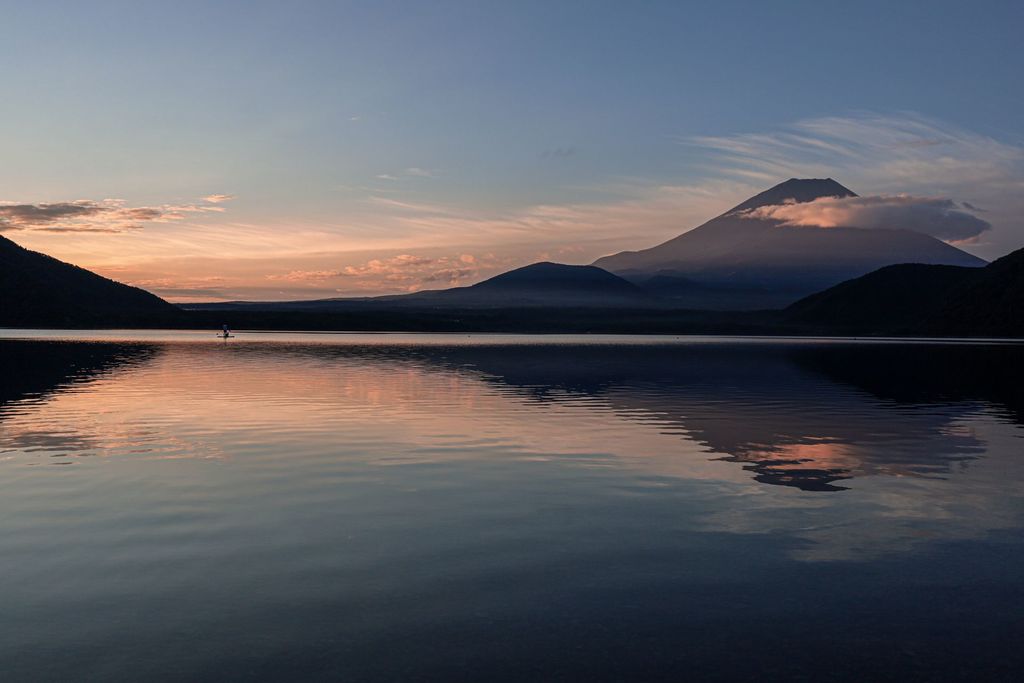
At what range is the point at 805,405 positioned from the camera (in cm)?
4109

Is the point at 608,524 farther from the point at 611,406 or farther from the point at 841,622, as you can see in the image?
the point at 611,406

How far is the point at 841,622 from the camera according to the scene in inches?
429

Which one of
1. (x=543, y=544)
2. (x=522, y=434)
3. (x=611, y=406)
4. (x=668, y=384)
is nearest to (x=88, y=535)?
(x=543, y=544)

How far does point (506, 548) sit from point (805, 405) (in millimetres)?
29939

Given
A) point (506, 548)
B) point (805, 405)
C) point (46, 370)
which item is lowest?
point (805, 405)

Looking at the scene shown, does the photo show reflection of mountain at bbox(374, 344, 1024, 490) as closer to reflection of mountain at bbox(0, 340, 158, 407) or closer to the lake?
the lake

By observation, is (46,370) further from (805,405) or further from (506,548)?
(506,548)

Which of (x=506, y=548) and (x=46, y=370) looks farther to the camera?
(x=46, y=370)

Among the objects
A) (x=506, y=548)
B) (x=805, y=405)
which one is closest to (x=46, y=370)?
(x=805, y=405)

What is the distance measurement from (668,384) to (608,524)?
121 feet

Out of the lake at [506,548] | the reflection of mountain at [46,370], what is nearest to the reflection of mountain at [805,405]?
the lake at [506,548]

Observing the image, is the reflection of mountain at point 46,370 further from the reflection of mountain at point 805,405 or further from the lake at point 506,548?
the reflection of mountain at point 805,405

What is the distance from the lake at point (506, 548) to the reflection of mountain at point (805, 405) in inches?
12.4

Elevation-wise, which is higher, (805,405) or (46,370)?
(46,370)
